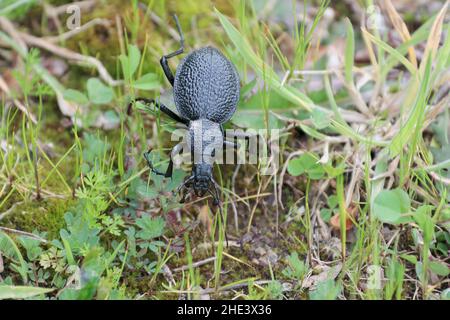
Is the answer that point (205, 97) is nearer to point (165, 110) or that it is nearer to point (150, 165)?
point (165, 110)

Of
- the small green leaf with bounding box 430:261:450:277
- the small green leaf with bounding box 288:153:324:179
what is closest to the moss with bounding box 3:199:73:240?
the small green leaf with bounding box 288:153:324:179

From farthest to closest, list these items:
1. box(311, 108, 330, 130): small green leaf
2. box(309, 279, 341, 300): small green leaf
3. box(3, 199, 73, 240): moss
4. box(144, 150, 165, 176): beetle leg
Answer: box(311, 108, 330, 130): small green leaf < box(144, 150, 165, 176): beetle leg < box(3, 199, 73, 240): moss < box(309, 279, 341, 300): small green leaf

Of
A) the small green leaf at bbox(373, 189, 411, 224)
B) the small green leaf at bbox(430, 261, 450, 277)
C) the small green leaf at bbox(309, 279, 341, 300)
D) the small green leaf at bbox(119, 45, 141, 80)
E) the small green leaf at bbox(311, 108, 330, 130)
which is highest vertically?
the small green leaf at bbox(119, 45, 141, 80)

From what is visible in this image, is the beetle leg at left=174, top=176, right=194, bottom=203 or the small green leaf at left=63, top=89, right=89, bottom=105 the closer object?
the beetle leg at left=174, top=176, right=194, bottom=203

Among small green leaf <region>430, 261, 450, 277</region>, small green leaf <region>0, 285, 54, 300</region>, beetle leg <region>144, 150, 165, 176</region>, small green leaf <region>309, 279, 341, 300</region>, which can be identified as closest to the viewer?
small green leaf <region>0, 285, 54, 300</region>

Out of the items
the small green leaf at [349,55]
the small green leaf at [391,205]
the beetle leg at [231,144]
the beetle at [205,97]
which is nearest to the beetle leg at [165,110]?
the beetle at [205,97]

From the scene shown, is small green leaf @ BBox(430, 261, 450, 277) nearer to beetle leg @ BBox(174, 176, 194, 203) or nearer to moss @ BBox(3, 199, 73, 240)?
beetle leg @ BBox(174, 176, 194, 203)

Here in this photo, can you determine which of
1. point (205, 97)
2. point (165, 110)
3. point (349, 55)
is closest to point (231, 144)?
point (205, 97)
